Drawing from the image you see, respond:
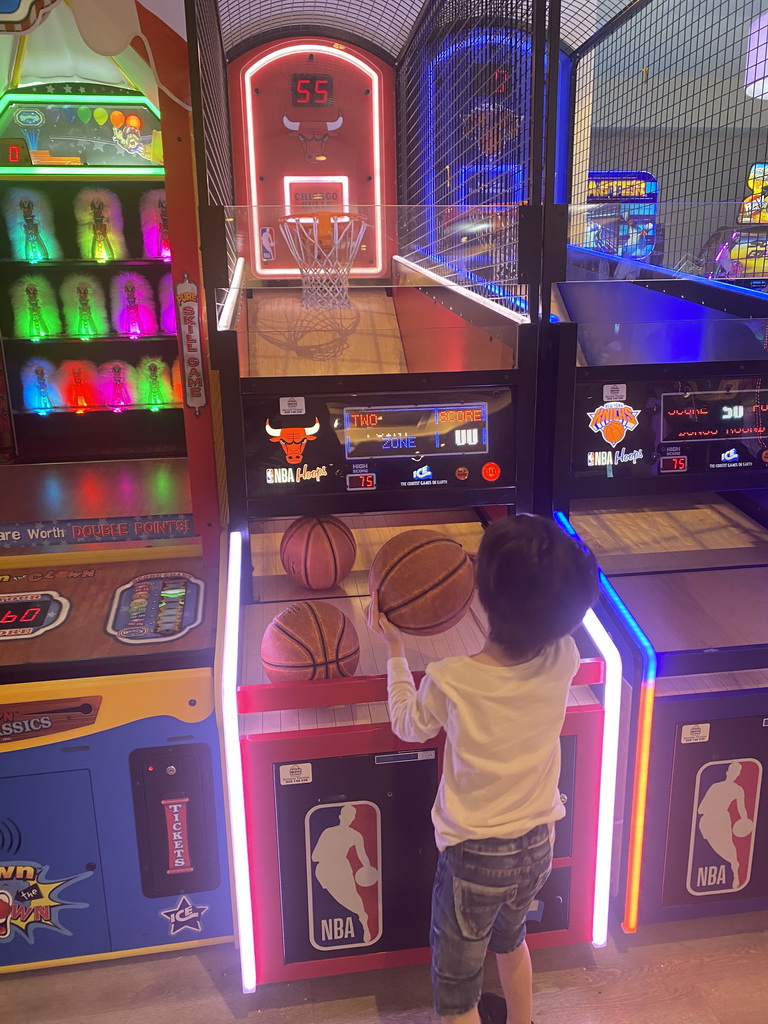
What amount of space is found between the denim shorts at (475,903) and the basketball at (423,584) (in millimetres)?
533

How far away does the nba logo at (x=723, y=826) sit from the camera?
2.06 meters

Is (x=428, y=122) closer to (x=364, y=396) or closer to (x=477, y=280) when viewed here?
(x=477, y=280)

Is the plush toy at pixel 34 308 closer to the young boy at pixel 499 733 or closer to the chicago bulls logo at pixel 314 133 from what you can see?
the chicago bulls logo at pixel 314 133

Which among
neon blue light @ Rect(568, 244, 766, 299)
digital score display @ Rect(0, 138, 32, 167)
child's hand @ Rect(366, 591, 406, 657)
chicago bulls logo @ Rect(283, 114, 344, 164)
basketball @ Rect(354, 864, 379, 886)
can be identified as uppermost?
chicago bulls logo @ Rect(283, 114, 344, 164)

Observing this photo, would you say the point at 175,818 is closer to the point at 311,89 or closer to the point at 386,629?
the point at 386,629

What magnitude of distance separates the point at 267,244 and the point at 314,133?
272 centimetres

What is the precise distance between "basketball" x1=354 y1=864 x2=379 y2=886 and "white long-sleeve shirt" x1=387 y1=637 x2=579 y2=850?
39cm

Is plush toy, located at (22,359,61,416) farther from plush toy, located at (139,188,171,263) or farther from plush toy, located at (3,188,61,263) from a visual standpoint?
plush toy, located at (139,188,171,263)

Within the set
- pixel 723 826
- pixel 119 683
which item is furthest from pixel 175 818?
pixel 723 826

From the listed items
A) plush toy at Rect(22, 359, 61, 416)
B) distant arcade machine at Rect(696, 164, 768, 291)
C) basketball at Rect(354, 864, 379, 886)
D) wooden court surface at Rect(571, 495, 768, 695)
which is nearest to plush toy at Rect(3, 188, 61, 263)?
plush toy at Rect(22, 359, 61, 416)

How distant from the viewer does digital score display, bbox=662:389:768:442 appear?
2.27 metres

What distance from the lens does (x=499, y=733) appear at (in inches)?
61.9

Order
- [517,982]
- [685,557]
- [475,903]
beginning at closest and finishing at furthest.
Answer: [475,903]
[517,982]
[685,557]

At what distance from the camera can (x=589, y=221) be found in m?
2.61
